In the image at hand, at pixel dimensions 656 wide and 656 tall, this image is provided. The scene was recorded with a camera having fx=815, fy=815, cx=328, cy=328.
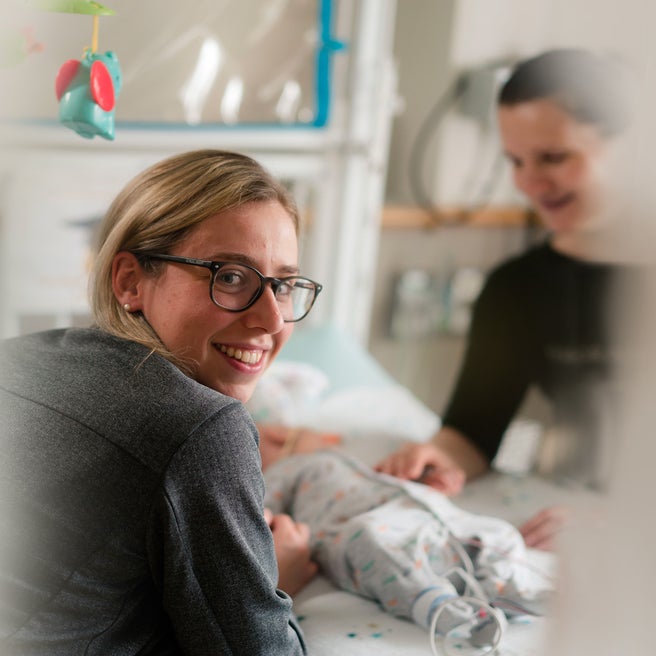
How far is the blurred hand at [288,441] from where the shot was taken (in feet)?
4.67

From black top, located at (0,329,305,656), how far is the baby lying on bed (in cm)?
26

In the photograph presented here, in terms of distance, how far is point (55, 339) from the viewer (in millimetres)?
837

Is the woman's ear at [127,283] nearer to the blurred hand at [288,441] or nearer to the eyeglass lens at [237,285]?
the eyeglass lens at [237,285]

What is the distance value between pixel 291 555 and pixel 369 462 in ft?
1.31

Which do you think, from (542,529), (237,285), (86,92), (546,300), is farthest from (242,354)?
(546,300)

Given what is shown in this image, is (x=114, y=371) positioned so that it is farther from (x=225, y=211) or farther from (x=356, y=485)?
(x=356, y=485)

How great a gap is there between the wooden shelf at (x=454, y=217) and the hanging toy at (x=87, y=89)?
5.34 ft

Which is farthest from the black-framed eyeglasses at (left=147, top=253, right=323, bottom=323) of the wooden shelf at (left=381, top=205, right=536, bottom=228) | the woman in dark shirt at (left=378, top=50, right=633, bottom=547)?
the wooden shelf at (left=381, top=205, right=536, bottom=228)

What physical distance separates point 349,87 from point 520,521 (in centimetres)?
113

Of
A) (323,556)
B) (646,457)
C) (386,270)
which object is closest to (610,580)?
(646,457)

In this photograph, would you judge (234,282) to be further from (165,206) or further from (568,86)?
(568,86)

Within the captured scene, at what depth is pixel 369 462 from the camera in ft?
4.56

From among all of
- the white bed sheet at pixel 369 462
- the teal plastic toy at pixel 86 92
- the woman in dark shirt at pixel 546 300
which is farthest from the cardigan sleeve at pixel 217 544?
the woman in dark shirt at pixel 546 300

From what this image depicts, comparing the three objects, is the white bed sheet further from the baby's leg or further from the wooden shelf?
the wooden shelf
